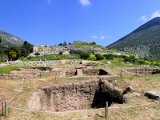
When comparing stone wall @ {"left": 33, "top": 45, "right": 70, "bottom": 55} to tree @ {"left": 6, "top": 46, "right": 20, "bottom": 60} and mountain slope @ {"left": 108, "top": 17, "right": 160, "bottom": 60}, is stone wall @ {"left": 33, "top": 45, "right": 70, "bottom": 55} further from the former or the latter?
mountain slope @ {"left": 108, "top": 17, "right": 160, "bottom": 60}

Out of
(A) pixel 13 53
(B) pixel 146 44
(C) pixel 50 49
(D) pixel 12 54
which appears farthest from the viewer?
(B) pixel 146 44

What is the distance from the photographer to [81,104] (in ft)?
83.3

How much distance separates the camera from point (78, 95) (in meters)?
25.4

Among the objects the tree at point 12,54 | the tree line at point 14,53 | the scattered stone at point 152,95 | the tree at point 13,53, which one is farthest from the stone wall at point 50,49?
the scattered stone at point 152,95

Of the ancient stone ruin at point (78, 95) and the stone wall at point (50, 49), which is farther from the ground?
the stone wall at point (50, 49)

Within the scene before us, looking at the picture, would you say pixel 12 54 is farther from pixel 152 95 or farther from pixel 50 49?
pixel 152 95

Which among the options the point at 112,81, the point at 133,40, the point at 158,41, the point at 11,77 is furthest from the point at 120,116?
the point at 133,40

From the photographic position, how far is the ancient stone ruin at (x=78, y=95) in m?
23.8

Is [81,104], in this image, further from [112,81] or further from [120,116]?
[120,116]

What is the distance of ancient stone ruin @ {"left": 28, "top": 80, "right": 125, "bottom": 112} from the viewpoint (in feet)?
78.0

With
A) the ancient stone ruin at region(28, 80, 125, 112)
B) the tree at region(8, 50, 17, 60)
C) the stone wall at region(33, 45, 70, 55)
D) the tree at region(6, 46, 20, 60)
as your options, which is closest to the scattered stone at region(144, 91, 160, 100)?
the ancient stone ruin at region(28, 80, 125, 112)

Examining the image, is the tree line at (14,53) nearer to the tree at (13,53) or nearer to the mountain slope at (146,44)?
the tree at (13,53)

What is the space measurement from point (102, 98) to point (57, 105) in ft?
12.3

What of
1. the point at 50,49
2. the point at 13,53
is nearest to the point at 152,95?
the point at 13,53
